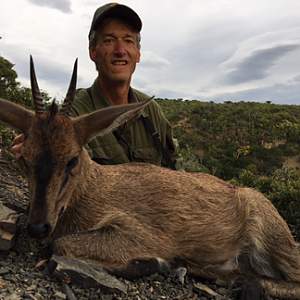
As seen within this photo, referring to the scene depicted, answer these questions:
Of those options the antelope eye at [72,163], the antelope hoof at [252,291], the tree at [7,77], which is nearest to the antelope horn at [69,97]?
the antelope eye at [72,163]

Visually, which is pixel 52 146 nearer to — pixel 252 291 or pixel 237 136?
pixel 252 291

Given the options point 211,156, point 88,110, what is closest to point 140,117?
point 88,110

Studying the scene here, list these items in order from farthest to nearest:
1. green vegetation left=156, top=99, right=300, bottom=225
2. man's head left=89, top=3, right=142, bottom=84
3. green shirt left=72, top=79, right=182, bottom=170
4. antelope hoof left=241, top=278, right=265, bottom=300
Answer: green vegetation left=156, top=99, right=300, bottom=225
man's head left=89, top=3, right=142, bottom=84
green shirt left=72, top=79, right=182, bottom=170
antelope hoof left=241, top=278, right=265, bottom=300

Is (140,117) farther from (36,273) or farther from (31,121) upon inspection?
(36,273)

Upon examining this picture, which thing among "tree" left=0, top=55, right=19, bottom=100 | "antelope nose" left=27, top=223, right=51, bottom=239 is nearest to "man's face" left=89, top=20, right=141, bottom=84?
"antelope nose" left=27, top=223, right=51, bottom=239

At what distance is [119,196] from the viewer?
3.94 meters

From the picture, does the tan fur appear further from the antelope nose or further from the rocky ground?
the rocky ground

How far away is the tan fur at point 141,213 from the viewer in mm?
3186

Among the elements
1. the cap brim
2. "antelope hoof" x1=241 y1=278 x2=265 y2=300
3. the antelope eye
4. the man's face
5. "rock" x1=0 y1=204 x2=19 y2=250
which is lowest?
"antelope hoof" x1=241 y1=278 x2=265 y2=300

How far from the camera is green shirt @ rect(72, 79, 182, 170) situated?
546 cm

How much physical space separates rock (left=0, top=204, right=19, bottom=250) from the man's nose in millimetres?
3319

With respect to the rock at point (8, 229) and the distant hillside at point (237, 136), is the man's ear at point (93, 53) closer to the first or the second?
the rock at point (8, 229)

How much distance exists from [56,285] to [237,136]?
55813 millimetres

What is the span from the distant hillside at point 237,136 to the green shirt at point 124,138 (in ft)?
111
